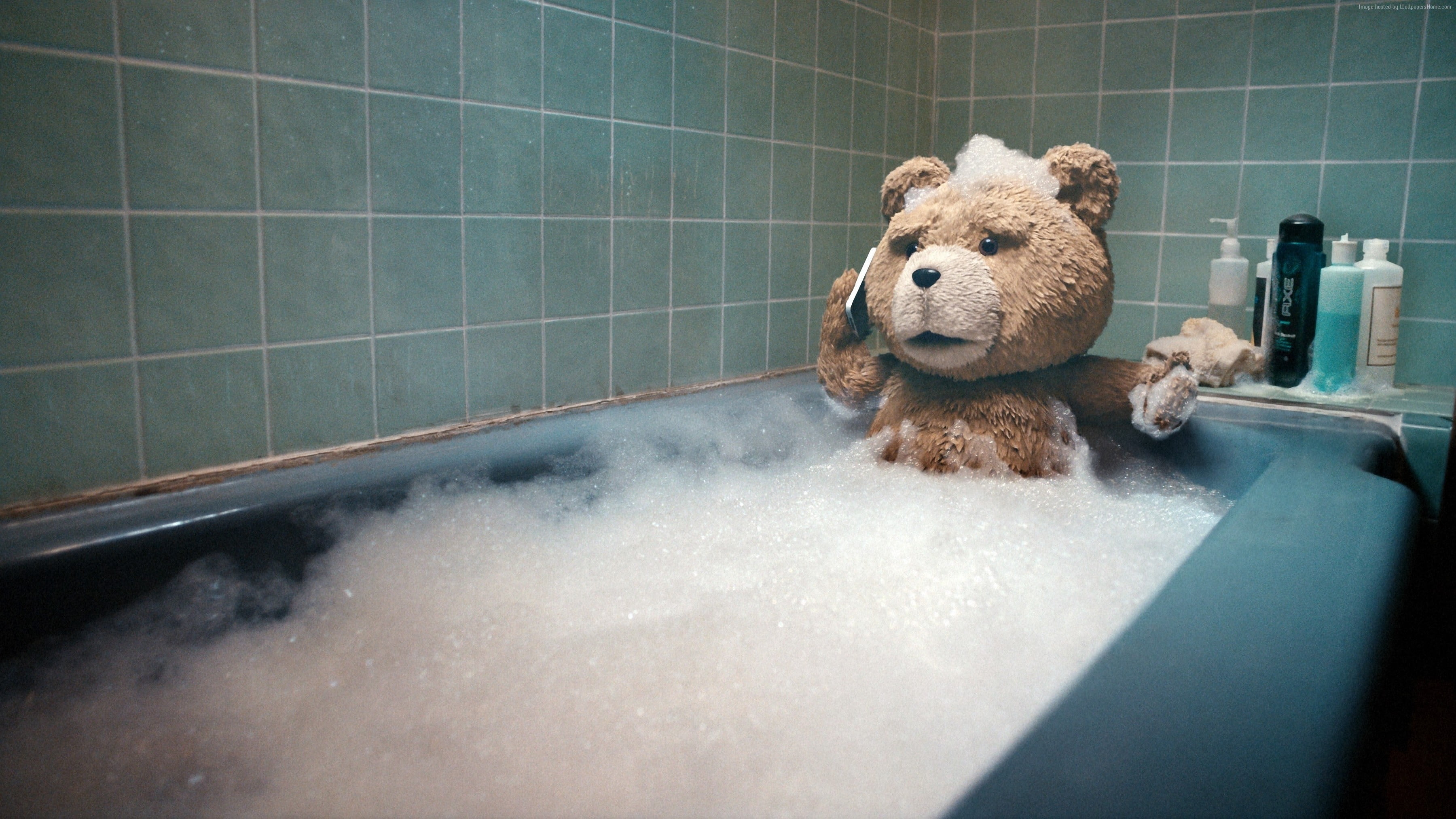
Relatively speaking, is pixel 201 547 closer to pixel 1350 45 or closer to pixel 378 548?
pixel 378 548

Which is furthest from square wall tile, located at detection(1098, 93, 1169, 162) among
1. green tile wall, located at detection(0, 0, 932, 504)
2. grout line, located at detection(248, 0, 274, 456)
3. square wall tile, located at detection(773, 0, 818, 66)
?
grout line, located at detection(248, 0, 274, 456)

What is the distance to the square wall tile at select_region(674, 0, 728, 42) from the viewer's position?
1.62 meters

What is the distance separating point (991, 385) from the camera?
4.39 ft

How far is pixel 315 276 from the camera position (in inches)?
46.6

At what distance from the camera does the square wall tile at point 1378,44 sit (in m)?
1.73

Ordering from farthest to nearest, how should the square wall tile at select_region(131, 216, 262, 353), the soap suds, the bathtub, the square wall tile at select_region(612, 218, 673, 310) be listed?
the square wall tile at select_region(612, 218, 673, 310) → the square wall tile at select_region(131, 216, 262, 353) → the soap suds → the bathtub

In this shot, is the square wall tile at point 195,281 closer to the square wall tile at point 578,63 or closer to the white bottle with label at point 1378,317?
the square wall tile at point 578,63

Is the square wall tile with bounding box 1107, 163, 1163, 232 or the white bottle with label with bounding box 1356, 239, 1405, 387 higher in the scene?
the square wall tile with bounding box 1107, 163, 1163, 232

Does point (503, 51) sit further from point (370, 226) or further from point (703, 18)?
point (703, 18)

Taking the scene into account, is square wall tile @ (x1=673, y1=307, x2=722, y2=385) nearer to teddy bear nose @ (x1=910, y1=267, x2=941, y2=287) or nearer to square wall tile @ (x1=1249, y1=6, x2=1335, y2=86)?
teddy bear nose @ (x1=910, y1=267, x2=941, y2=287)

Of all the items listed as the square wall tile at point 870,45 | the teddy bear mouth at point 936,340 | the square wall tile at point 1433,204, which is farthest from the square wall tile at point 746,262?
the square wall tile at point 1433,204

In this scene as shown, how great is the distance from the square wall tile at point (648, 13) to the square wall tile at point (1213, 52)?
1.05m

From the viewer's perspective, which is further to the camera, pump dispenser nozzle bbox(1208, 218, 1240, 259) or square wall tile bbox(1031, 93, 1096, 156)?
square wall tile bbox(1031, 93, 1096, 156)

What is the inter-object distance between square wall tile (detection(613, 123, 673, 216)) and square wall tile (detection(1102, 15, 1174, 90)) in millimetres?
1010
